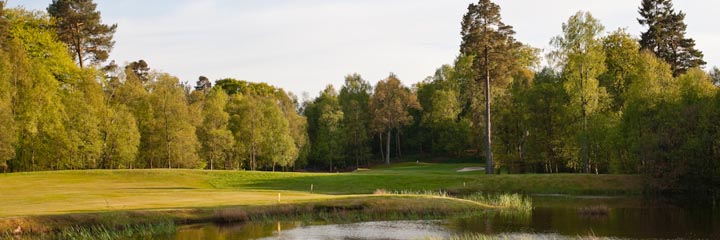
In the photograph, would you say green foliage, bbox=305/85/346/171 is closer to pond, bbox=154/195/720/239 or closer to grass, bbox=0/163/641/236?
grass, bbox=0/163/641/236

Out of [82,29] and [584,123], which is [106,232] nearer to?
[584,123]

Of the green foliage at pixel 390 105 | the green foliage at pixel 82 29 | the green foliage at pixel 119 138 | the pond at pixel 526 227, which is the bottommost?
the pond at pixel 526 227

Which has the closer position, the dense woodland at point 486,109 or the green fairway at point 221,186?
the green fairway at point 221,186

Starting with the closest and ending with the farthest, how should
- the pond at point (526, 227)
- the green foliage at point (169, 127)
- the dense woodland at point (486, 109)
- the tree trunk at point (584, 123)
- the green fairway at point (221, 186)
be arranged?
1. the pond at point (526, 227)
2. the green fairway at point (221, 186)
3. the dense woodland at point (486, 109)
4. the tree trunk at point (584, 123)
5. the green foliage at point (169, 127)

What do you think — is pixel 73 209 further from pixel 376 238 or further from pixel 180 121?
pixel 180 121

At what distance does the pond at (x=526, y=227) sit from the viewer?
A: 2533cm

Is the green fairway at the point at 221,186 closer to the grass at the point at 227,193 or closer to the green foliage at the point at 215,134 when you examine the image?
the grass at the point at 227,193

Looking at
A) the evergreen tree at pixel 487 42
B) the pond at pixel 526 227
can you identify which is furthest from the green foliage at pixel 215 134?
the pond at pixel 526 227

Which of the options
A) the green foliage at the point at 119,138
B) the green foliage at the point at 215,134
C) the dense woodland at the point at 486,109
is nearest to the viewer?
the dense woodland at the point at 486,109

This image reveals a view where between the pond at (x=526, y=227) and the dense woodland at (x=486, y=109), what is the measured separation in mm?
14851

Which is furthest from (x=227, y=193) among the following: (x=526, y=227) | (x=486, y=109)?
(x=486, y=109)

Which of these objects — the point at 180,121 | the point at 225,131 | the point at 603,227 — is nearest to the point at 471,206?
the point at 603,227

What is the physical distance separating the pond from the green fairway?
20.7 ft

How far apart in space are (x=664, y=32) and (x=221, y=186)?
49859mm
